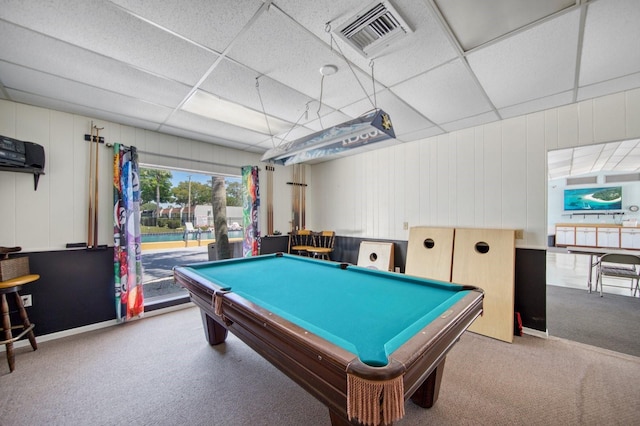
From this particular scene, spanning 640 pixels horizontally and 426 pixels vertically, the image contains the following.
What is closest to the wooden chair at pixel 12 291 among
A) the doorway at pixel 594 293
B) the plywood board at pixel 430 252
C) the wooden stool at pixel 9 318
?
the wooden stool at pixel 9 318

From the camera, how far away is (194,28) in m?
1.69

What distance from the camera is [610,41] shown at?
5.81ft

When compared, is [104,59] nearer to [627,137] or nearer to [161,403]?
[161,403]

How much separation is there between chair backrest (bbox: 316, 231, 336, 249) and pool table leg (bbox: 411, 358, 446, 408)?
133 inches

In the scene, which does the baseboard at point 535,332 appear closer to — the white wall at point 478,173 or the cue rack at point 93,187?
the white wall at point 478,173

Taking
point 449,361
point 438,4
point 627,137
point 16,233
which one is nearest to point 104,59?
point 16,233

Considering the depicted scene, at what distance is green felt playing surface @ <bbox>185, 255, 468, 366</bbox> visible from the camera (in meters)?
1.16

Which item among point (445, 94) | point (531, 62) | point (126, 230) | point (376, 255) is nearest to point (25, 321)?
point (126, 230)

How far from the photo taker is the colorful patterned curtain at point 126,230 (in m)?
3.23

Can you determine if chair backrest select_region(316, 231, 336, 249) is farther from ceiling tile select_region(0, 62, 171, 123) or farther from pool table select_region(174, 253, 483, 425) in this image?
ceiling tile select_region(0, 62, 171, 123)

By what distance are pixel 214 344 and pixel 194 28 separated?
9.48 feet

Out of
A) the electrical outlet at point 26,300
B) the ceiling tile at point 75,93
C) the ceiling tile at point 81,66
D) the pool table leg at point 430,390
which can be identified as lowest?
the pool table leg at point 430,390

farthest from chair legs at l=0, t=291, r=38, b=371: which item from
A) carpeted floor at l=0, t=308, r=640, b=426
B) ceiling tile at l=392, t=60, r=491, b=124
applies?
ceiling tile at l=392, t=60, r=491, b=124

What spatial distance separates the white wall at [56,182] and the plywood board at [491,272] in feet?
15.2
